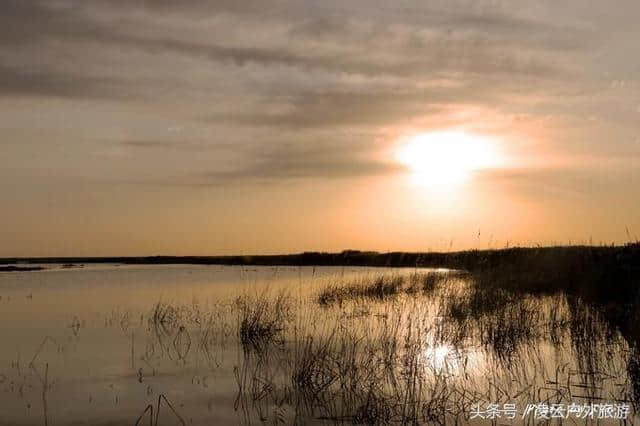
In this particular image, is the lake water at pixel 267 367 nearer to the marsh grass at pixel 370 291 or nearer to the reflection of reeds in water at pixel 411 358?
the reflection of reeds in water at pixel 411 358

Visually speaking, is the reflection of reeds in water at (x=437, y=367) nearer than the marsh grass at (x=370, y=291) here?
Yes

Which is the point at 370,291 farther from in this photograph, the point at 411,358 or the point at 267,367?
the point at 411,358

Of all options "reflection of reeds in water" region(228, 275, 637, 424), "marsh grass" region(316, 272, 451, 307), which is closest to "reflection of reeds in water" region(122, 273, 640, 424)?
"reflection of reeds in water" region(228, 275, 637, 424)

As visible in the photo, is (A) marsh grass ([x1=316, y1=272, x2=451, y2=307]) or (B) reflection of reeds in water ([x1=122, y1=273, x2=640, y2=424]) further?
(A) marsh grass ([x1=316, y1=272, x2=451, y2=307])

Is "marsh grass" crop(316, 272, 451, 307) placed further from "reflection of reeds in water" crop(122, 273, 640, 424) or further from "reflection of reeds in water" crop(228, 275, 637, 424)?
"reflection of reeds in water" crop(228, 275, 637, 424)

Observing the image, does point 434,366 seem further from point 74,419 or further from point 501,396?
point 74,419

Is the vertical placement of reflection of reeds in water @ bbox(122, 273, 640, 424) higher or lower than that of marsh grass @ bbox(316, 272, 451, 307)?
lower

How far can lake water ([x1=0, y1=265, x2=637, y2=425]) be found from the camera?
7.79 meters

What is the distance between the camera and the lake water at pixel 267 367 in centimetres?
779

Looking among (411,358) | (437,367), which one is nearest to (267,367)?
(411,358)

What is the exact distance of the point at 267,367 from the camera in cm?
1023

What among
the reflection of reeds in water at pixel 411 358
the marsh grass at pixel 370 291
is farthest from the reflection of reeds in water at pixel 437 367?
the marsh grass at pixel 370 291

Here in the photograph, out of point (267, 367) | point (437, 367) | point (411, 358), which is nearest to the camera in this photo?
point (411, 358)

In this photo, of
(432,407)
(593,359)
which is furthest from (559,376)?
(432,407)
